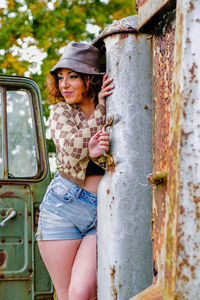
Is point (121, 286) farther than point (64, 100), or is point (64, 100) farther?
point (64, 100)

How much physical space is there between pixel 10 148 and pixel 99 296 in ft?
5.73

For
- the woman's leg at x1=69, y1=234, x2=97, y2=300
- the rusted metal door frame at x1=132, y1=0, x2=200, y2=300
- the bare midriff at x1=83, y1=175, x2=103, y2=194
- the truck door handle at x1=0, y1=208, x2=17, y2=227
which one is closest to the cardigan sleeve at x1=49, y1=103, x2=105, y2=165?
the bare midriff at x1=83, y1=175, x2=103, y2=194

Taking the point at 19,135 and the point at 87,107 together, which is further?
the point at 19,135

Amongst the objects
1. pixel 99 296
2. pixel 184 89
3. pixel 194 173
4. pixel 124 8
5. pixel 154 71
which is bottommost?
pixel 99 296

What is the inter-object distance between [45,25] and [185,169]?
7.43 metres

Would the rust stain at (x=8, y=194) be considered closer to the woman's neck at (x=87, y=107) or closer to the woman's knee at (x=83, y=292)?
the woman's neck at (x=87, y=107)

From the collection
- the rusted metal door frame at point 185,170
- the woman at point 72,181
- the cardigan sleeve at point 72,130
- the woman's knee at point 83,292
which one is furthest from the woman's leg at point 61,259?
the rusted metal door frame at point 185,170

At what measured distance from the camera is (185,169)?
4.32ft

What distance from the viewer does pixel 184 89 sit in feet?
4.40

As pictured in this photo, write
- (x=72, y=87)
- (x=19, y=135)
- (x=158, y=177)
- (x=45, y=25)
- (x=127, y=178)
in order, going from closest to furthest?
1. (x=158, y=177)
2. (x=127, y=178)
3. (x=72, y=87)
4. (x=19, y=135)
5. (x=45, y=25)

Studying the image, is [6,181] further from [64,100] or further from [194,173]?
[194,173]

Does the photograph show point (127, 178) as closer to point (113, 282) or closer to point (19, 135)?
Result: point (113, 282)

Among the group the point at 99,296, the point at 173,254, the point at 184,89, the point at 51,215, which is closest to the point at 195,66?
the point at 184,89

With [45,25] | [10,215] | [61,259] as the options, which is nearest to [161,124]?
[61,259]
